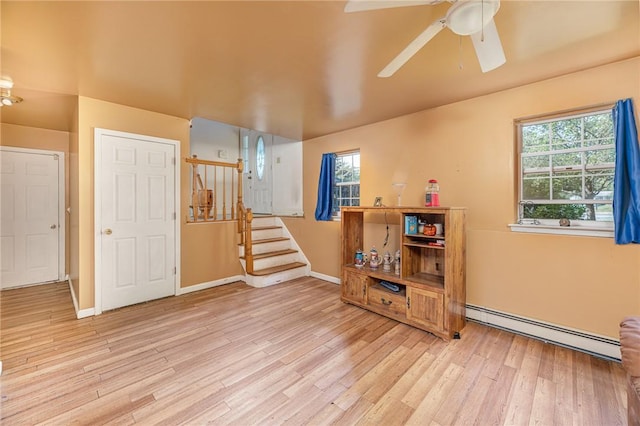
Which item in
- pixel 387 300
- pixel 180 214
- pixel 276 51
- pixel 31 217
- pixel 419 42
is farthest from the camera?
pixel 31 217

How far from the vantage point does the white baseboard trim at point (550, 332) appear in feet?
7.32

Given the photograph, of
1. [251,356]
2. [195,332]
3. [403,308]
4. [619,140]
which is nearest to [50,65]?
[195,332]

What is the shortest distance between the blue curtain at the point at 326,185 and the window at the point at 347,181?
112 mm

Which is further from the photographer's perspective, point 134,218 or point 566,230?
point 134,218

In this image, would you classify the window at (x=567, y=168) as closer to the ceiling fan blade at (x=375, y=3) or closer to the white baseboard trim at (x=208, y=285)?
the ceiling fan blade at (x=375, y=3)

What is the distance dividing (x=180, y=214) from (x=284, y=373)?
2.69 m

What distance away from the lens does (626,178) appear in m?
2.11

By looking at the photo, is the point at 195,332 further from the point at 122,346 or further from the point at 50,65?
the point at 50,65

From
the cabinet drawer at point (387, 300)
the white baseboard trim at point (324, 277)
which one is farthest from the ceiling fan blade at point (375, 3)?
the white baseboard trim at point (324, 277)

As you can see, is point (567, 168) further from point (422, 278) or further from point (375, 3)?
point (375, 3)

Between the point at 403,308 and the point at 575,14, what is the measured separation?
269 centimetres

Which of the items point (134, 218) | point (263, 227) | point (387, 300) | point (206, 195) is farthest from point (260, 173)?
point (387, 300)

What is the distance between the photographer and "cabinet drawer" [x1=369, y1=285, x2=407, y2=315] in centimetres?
296

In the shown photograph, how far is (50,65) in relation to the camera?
227cm
